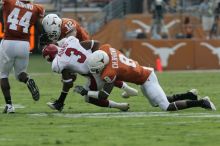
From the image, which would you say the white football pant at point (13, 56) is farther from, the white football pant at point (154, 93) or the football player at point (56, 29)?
the white football pant at point (154, 93)

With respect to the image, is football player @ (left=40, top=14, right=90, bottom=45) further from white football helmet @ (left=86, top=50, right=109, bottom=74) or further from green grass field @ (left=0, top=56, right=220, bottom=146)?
white football helmet @ (left=86, top=50, right=109, bottom=74)

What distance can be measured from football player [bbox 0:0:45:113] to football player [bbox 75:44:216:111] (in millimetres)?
1204

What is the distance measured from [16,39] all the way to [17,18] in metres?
0.31

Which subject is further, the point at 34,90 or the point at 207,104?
the point at 34,90

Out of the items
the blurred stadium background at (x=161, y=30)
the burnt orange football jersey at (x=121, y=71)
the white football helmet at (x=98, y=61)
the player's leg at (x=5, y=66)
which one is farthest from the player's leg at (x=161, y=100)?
the blurred stadium background at (x=161, y=30)

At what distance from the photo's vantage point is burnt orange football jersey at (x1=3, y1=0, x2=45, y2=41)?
1195 centimetres

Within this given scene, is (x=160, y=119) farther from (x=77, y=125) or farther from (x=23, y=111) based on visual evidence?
(x=23, y=111)

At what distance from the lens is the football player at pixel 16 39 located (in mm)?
11906

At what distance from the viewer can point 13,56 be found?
1191 centimetres

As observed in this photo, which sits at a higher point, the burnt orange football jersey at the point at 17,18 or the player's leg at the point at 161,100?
the burnt orange football jersey at the point at 17,18

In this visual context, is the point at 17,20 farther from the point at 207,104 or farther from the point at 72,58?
the point at 207,104

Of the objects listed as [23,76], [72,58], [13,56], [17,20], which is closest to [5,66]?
[13,56]

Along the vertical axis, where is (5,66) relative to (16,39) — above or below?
Result: below

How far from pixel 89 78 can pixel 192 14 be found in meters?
17.5
